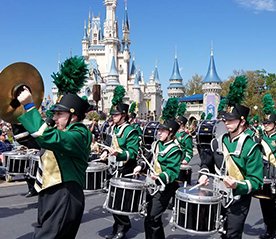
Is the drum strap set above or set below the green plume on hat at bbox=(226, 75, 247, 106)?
below

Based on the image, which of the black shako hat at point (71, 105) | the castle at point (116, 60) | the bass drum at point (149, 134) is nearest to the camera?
the black shako hat at point (71, 105)

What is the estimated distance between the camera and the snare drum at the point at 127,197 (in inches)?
172

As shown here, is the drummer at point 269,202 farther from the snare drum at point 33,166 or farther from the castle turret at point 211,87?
the castle turret at point 211,87

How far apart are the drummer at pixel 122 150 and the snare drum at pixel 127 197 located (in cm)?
71

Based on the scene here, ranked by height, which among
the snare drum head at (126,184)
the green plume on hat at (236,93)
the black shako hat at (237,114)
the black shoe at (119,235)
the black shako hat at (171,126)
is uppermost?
the green plume on hat at (236,93)

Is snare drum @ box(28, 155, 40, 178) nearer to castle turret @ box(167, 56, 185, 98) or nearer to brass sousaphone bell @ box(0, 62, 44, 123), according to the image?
brass sousaphone bell @ box(0, 62, 44, 123)

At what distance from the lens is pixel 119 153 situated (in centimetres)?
510

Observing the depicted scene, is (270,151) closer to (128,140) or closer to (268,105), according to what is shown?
(128,140)

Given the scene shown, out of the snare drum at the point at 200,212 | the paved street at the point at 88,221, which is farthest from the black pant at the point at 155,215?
the paved street at the point at 88,221

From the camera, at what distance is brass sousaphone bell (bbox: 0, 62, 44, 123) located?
2.58 m

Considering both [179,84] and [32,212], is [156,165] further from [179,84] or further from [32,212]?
[179,84]

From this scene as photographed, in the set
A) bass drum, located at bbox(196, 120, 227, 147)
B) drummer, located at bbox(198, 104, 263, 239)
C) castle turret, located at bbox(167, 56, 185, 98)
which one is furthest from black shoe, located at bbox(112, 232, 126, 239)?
castle turret, located at bbox(167, 56, 185, 98)

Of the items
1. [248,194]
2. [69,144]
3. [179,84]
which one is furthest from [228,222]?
[179,84]

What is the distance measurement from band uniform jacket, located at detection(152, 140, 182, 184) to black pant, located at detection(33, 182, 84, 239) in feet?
4.90
